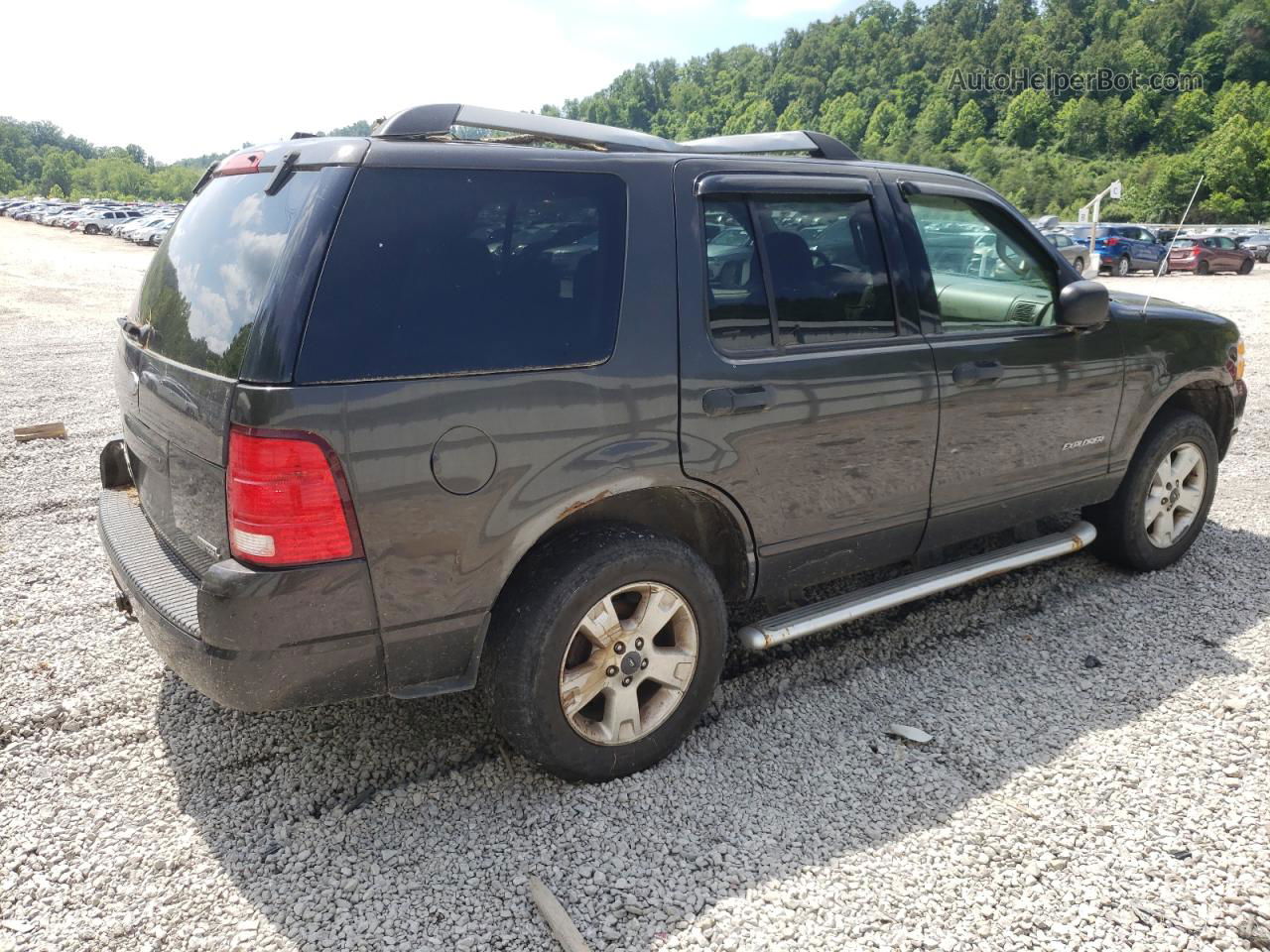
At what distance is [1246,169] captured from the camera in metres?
59.5

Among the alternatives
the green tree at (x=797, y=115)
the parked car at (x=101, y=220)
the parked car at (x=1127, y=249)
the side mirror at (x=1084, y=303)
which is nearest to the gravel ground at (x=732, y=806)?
the side mirror at (x=1084, y=303)

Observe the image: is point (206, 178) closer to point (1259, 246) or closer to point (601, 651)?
point (601, 651)

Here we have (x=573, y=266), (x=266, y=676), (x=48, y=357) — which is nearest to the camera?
(x=266, y=676)

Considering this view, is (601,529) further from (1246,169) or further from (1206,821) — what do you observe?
(1246,169)

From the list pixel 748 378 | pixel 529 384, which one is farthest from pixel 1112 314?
pixel 529 384

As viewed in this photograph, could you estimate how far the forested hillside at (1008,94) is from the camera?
88.4 metres

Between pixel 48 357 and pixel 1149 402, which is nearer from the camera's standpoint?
pixel 1149 402

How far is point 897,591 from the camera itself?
354 centimetres

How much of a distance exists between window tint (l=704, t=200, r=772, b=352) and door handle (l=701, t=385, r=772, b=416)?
143 millimetres

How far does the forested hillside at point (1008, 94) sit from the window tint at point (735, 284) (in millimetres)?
72711

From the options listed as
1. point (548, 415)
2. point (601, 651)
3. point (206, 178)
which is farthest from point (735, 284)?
point (206, 178)

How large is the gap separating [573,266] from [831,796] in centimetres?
183

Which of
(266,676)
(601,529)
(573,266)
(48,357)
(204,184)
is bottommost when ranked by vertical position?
(48,357)

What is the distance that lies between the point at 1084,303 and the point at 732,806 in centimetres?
250
